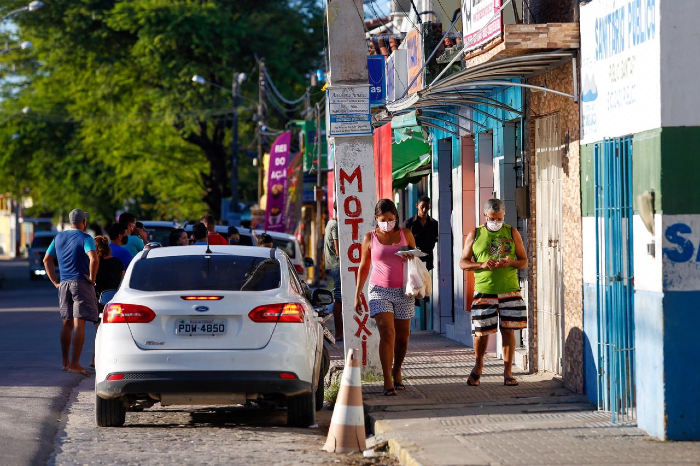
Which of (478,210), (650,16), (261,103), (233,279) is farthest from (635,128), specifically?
(261,103)

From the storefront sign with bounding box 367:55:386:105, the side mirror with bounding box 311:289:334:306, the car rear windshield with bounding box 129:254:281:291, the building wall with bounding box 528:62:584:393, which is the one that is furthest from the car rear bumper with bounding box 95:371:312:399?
the storefront sign with bounding box 367:55:386:105

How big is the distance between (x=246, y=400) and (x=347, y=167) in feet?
11.6

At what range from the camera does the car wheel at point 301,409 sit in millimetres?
10195

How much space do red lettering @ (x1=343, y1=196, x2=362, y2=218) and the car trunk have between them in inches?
122

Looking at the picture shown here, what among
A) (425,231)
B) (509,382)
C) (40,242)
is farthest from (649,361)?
(40,242)

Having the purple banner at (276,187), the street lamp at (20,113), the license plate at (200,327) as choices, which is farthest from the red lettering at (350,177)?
the street lamp at (20,113)

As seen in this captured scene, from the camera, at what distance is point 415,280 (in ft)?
Answer: 37.0

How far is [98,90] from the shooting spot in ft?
168

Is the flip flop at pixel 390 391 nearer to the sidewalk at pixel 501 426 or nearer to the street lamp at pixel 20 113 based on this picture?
the sidewalk at pixel 501 426

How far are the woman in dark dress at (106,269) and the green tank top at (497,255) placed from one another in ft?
17.7

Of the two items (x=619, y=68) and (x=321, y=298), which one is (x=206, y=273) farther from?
(x=619, y=68)

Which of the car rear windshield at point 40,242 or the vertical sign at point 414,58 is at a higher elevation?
the vertical sign at point 414,58

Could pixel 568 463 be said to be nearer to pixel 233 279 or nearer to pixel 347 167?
pixel 233 279

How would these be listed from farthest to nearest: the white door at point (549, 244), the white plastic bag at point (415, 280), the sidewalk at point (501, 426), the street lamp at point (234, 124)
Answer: the street lamp at point (234, 124) → the white door at point (549, 244) → the white plastic bag at point (415, 280) → the sidewalk at point (501, 426)
